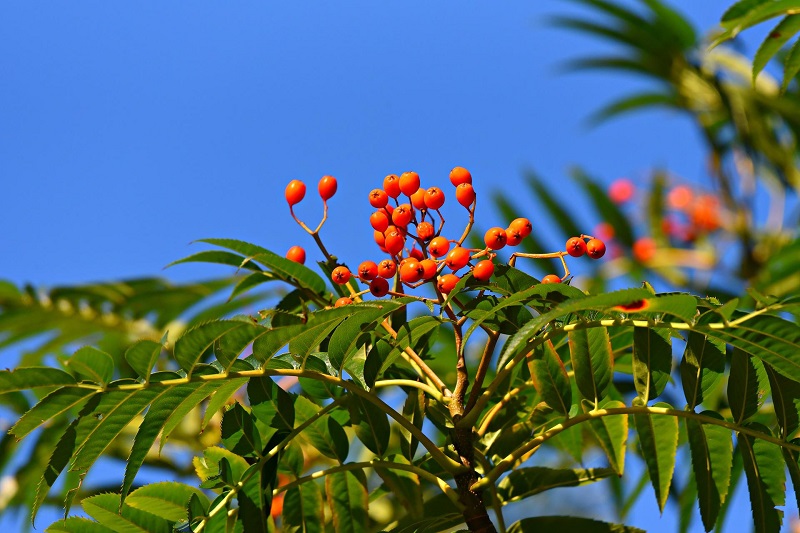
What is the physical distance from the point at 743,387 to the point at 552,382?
24cm

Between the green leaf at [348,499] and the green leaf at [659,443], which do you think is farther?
the green leaf at [348,499]

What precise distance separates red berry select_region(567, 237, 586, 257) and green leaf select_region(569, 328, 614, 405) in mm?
116

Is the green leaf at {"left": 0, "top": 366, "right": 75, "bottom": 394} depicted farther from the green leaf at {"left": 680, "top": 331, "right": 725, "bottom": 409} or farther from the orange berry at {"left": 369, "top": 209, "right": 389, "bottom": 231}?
the green leaf at {"left": 680, "top": 331, "right": 725, "bottom": 409}

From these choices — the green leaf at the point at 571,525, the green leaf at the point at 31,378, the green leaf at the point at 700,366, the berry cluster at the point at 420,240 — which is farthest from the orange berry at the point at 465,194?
the green leaf at the point at 31,378

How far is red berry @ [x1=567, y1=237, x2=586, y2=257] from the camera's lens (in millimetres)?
1146

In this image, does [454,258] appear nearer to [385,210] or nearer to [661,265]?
[385,210]

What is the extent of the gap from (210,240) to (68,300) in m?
1.76

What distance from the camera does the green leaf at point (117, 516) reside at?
1.09m

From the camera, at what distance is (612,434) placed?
127cm

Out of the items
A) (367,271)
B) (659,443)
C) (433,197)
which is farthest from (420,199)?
(659,443)

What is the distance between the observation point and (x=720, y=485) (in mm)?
1108

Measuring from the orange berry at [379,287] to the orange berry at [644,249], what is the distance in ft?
8.04

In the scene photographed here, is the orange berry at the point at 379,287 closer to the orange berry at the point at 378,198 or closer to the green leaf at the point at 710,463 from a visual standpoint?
the orange berry at the point at 378,198

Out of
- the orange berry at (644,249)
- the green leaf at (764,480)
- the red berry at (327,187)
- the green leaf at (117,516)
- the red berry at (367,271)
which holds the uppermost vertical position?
the orange berry at (644,249)
